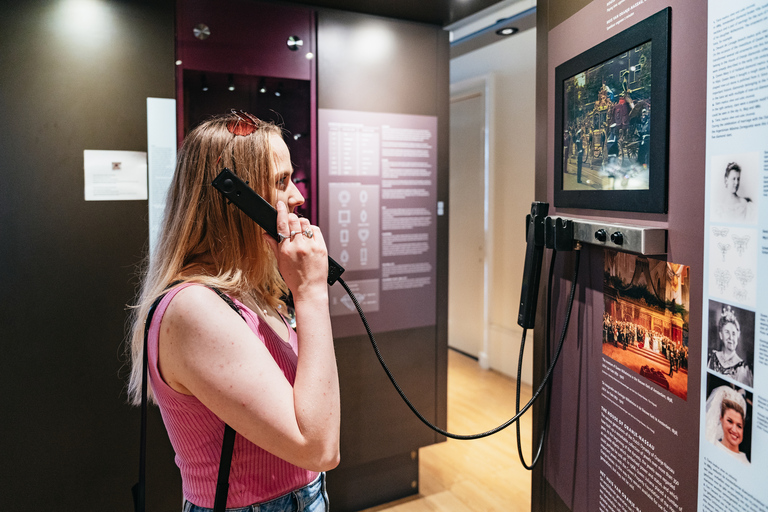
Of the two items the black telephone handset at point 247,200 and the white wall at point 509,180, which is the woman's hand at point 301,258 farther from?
the white wall at point 509,180

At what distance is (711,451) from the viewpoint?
974 millimetres

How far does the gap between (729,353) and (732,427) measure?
12 cm

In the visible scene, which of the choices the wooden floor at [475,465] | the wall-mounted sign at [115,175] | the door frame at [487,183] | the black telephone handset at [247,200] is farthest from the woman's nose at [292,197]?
the door frame at [487,183]

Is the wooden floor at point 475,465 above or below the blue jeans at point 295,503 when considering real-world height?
below

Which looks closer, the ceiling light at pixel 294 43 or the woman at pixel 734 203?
the woman at pixel 734 203

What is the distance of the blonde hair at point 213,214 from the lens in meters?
1.19

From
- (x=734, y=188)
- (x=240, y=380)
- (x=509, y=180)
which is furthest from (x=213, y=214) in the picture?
(x=509, y=180)

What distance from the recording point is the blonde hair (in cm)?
119

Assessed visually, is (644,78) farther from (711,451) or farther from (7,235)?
(7,235)

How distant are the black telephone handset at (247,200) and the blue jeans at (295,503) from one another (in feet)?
1.81

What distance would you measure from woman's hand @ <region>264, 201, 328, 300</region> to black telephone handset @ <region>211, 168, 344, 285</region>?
0.07ft

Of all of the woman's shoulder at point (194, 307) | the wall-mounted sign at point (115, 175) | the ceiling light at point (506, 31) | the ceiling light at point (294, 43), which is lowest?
the woman's shoulder at point (194, 307)

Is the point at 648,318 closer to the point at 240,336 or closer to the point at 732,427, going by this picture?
the point at 732,427

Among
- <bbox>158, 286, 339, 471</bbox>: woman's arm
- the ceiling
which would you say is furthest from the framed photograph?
the ceiling
